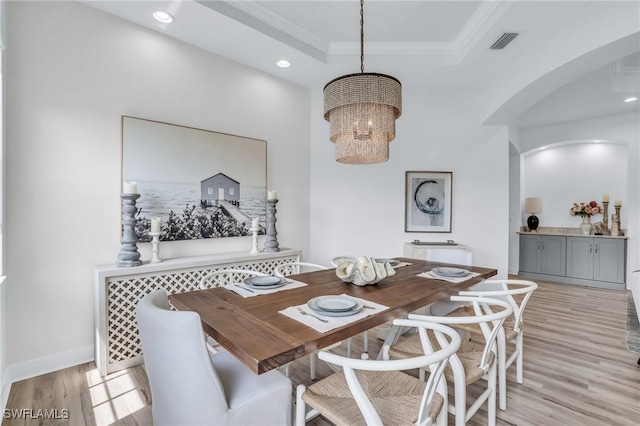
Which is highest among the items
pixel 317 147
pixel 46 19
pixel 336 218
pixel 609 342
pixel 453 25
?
pixel 453 25

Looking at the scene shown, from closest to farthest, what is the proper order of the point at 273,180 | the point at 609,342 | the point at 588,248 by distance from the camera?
the point at 609,342, the point at 273,180, the point at 588,248

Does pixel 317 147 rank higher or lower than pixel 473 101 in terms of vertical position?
lower

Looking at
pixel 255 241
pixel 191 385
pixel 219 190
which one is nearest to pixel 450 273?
pixel 191 385

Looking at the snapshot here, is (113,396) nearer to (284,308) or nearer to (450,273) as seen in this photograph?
(284,308)

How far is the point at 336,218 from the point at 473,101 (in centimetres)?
241

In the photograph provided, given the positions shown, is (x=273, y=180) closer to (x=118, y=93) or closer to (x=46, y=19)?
(x=118, y=93)

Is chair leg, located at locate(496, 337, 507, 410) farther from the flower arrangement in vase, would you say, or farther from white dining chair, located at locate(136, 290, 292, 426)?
the flower arrangement in vase

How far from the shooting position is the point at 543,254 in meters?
5.77

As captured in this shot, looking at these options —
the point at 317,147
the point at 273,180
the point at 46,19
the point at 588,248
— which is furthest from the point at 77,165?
the point at 588,248

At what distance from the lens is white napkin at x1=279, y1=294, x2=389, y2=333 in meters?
1.28

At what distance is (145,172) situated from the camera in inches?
109

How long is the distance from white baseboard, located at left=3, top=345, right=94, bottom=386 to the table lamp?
7009 mm

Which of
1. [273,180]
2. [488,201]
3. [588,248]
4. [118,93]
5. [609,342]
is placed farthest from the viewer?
[588,248]

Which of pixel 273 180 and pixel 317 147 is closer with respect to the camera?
pixel 273 180
